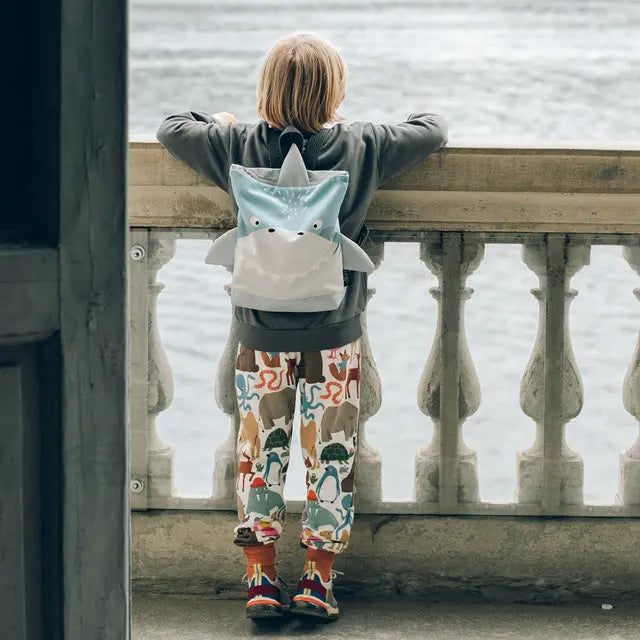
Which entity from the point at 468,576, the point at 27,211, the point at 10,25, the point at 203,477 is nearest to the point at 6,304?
the point at 27,211

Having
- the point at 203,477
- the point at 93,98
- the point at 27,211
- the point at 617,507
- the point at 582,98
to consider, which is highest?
the point at 582,98

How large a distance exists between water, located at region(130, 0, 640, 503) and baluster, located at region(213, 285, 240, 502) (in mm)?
1952

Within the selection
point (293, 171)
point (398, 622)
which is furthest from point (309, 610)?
point (293, 171)

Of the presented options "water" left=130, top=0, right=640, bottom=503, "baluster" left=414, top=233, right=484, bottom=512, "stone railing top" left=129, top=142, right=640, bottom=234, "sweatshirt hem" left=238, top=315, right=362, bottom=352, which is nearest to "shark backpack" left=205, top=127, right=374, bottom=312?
"sweatshirt hem" left=238, top=315, right=362, bottom=352

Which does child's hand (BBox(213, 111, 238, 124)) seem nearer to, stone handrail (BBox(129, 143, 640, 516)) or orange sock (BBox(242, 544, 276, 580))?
stone handrail (BBox(129, 143, 640, 516))

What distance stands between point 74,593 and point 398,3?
15.9m

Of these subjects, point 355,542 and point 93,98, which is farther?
point 355,542

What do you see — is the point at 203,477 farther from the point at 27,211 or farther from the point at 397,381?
the point at 27,211

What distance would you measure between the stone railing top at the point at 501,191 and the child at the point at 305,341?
132 mm

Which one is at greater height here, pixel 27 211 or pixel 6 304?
pixel 27 211

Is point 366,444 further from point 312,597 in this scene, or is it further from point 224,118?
point 224,118

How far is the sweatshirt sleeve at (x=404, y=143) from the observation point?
3.29 metres

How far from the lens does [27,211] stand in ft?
4.79

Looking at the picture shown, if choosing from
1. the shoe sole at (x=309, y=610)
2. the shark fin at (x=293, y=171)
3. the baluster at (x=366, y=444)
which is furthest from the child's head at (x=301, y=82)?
the shoe sole at (x=309, y=610)
